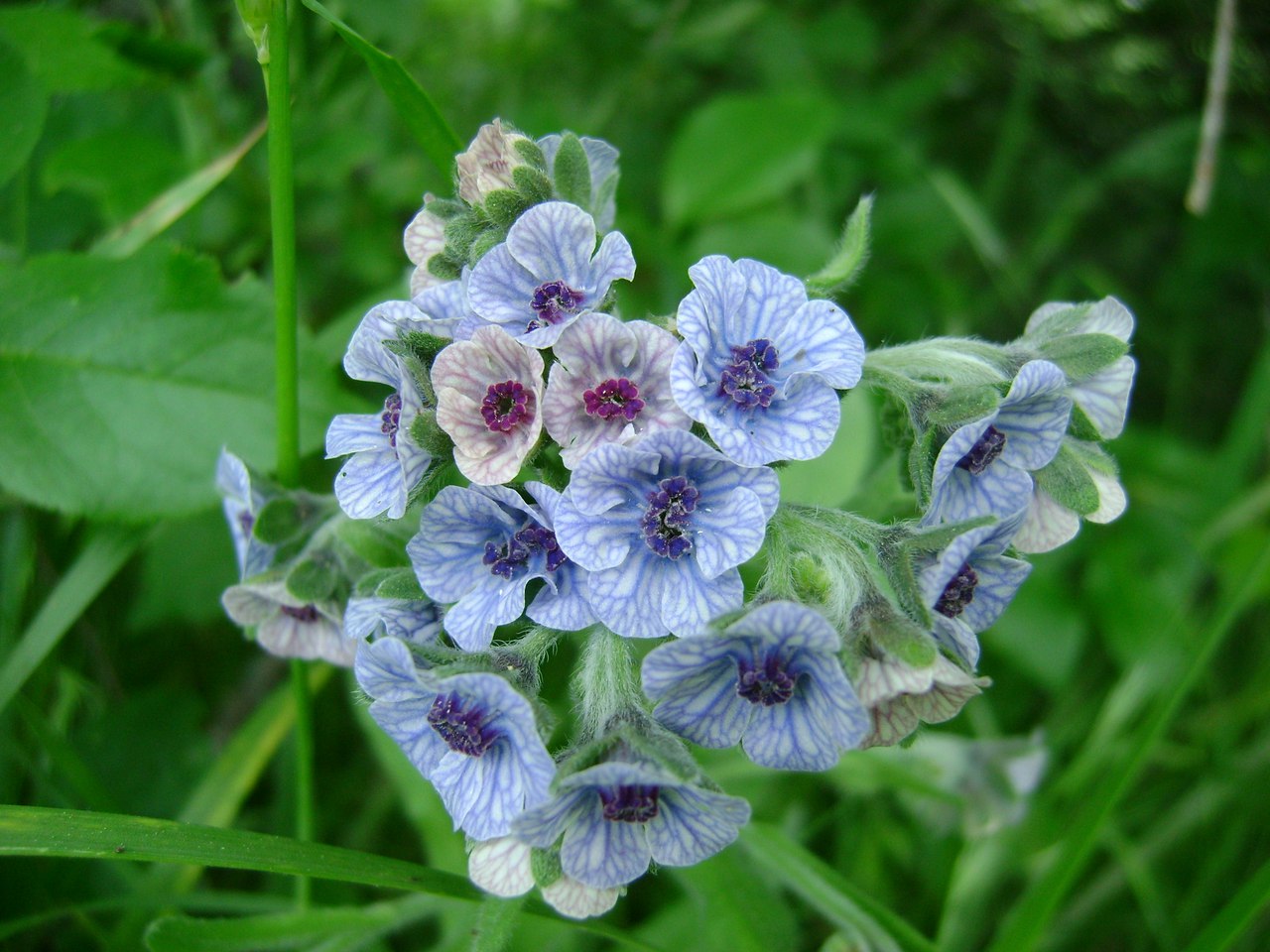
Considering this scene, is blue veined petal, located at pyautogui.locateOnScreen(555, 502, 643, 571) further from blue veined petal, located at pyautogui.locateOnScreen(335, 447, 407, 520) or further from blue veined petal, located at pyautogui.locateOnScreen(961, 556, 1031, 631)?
blue veined petal, located at pyautogui.locateOnScreen(961, 556, 1031, 631)

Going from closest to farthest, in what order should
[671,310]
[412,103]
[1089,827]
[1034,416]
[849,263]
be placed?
[1034,416], [849,263], [412,103], [1089,827], [671,310]

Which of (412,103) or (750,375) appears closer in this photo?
(750,375)

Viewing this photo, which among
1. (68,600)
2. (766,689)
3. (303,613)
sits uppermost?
(766,689)

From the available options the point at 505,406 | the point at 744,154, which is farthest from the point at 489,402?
the point at 744,154

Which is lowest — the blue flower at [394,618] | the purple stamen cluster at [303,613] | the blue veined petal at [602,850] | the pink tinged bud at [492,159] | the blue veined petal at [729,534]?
the purple stamen cluster at [303,613]

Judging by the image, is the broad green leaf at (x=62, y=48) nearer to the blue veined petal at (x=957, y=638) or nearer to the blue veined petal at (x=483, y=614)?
the blue veined petal at (x=483, y=614)

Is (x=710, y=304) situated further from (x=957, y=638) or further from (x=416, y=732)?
(x=416, y=732)

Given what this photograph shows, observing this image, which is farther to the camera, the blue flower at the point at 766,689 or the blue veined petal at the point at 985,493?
the blue veined petal at the point at 985,493

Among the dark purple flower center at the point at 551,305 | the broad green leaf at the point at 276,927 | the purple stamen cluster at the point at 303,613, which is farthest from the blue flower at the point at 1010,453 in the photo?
the broad green leaf at the point at 276,927
